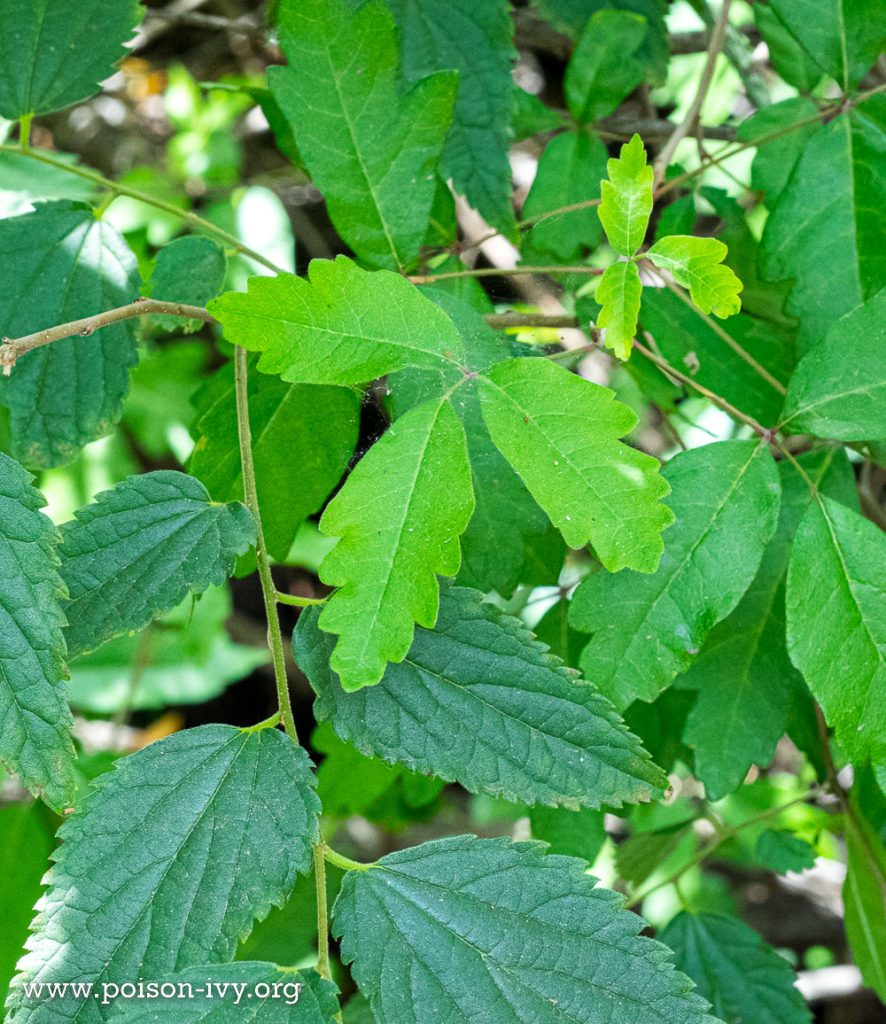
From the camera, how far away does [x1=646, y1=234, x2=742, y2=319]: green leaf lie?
93 centimetres

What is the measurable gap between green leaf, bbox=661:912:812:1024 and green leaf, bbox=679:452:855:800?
1.70 feet

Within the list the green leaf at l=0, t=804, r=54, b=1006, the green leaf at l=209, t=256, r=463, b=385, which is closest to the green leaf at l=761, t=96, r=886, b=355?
the green leaf at l=209, t=256, r=463, b=385

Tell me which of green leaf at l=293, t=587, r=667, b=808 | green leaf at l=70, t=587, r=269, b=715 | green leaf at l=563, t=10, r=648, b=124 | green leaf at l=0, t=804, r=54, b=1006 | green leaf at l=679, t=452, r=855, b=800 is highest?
green leaf at l=563, t=10, r=648, b=124

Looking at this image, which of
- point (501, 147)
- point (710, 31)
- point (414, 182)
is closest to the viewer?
point (414, 182)

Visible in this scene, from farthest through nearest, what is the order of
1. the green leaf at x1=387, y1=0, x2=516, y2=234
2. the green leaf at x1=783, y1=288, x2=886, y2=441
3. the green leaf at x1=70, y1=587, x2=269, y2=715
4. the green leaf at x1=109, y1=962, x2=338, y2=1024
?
1. the green leaf at x1=70, y1=587, x2=269, y2=715
2. the green leaf at x1=387, y1=0, x2=516, y2=234
3. the green leaf at x1=783, y1=288, x2=886, y2=441
4. the green leaf at x1=109, y1=962, x2=338, y2=1024

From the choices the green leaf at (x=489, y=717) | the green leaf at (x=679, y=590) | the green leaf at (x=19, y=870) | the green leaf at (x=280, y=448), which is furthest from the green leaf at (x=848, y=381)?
the green leaf at (x=19, y=870)

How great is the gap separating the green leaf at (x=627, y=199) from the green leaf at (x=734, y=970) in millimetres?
1159

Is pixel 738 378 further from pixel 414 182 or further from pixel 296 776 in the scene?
pixel 296 776

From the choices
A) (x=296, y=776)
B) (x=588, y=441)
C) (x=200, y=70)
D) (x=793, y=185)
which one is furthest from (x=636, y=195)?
(x=200, y=70)

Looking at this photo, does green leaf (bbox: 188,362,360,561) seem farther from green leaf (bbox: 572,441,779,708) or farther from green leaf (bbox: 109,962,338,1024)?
green leaf (bbox: 109,962,338,1024)

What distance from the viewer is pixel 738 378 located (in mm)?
1323

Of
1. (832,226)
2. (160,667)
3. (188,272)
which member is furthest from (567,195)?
(160,667)

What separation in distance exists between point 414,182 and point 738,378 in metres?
0.50

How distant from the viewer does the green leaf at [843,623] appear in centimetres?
99
